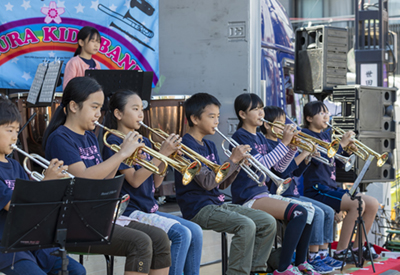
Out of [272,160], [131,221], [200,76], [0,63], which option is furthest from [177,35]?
[131,221]

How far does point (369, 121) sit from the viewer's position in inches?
210

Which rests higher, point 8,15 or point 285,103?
point 8,15

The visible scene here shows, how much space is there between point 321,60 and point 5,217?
4.25 metres

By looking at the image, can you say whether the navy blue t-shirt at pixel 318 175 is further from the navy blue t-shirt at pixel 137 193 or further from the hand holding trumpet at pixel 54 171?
the hand holding trumpet at pixel 54 171

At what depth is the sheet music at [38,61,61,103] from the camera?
388cm

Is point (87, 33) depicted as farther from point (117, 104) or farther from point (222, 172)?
point (222, 172)

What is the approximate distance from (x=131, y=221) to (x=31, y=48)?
257 centimetres

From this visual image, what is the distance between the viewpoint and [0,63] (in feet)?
15.0

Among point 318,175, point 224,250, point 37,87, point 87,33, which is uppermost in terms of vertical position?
point 87,33

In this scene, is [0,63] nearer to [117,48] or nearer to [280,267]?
[117,48]

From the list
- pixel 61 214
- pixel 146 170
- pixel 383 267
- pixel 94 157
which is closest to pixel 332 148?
pixel 383 267

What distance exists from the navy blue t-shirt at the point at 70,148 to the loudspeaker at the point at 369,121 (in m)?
3.12

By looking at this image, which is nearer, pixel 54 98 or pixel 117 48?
pixel 54 98

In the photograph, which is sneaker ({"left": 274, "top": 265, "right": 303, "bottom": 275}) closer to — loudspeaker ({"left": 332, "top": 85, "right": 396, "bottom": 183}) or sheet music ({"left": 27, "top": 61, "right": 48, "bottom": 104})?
loudspeaker ({"left": 332, "top": 85, "right": 396, "bottom": 183})
